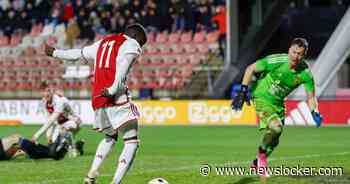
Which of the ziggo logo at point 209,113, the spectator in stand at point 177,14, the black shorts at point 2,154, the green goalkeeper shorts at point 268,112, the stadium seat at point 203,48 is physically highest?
the spectator in stand at point 177,14

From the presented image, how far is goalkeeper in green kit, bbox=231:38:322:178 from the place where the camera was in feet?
46.1

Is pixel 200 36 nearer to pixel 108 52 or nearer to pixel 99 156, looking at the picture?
pixel 99 156

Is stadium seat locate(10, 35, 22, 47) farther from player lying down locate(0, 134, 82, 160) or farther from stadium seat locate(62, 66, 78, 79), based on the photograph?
player lying down locate(0, 134, 82, 160)

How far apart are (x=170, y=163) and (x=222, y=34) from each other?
21.6 metres

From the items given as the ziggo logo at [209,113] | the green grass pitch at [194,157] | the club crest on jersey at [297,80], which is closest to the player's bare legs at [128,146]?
→ the green grass pitch at [194,157]

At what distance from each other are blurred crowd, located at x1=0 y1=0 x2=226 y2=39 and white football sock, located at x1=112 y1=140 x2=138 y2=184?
25.4 meters

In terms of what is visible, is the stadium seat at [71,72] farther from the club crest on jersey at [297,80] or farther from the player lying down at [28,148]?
the club crest on jersey at [297,80]

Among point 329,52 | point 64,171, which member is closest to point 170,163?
point 64,171

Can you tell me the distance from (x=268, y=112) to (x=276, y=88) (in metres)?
0.38

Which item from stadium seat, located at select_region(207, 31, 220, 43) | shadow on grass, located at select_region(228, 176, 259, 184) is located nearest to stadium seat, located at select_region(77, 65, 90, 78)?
stadium seat, located at select_region(207, 31, 220, 43)

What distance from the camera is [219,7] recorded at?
38.0 m

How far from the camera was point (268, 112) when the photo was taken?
14.4 meters

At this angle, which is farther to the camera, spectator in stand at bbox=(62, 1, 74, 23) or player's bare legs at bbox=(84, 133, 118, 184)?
spectator in stand at bbox=(62, 1, 74, 23)

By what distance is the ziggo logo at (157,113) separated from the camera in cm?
3434
